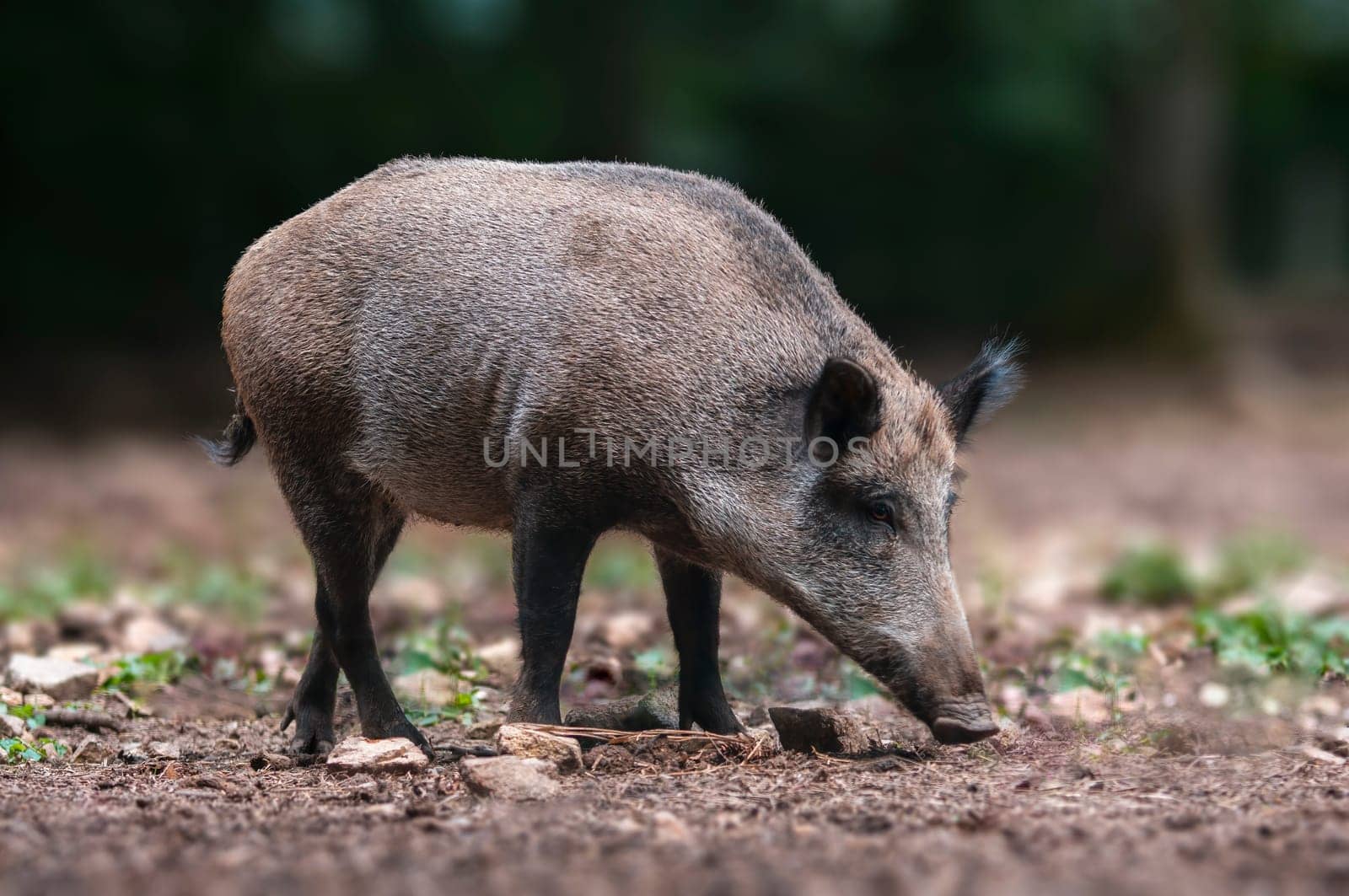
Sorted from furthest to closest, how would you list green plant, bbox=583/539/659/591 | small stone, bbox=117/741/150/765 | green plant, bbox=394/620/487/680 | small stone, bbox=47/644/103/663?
green plant, bbox=583/539/659/591
small stone, bbox=47/644/103/663
green plant, bbox=394/620/487/680
small stone, bbox=117/741/150/765

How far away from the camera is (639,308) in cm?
467

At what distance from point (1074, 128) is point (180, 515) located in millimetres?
11868

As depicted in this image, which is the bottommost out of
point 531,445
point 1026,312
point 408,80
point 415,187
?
point 531,445

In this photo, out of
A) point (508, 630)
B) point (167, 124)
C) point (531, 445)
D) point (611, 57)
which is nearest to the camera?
point (531, 445)

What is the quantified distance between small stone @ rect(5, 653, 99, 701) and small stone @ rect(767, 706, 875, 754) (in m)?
2.55

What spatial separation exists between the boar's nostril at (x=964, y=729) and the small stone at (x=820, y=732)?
1.32ft

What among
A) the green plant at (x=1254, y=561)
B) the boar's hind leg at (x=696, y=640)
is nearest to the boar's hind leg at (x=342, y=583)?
the boar's hind leg at (x=696, y=640)

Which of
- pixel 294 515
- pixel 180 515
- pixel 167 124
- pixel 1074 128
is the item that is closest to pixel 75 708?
pixel 294 515

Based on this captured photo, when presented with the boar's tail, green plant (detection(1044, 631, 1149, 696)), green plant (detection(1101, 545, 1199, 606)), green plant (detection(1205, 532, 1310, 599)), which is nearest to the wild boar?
the boar's tail

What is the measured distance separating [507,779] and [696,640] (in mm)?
1246

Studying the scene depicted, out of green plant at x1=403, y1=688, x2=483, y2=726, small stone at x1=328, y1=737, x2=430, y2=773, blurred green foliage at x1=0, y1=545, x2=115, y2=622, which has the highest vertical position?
blurred green foliage at x1=0, y1=545, x2=115, y2=622

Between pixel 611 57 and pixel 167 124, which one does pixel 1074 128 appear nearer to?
pixel 611 57

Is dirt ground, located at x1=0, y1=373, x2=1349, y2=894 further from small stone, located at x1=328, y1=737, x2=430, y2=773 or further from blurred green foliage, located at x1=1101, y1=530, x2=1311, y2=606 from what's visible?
blurred green foliage, located at x1=1101, y1=530, x2=1311, y2=606

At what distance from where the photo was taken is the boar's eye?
4562 mm
